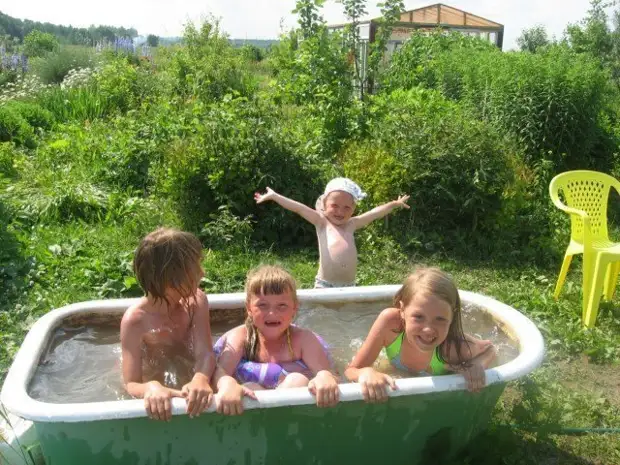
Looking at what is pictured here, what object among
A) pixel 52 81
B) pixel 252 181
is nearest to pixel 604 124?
pixel 252 181

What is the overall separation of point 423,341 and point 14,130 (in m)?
7.62

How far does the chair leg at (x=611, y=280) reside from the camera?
14.6 ft

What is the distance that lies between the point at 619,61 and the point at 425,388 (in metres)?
13.3

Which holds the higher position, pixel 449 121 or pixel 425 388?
pixel 449 121

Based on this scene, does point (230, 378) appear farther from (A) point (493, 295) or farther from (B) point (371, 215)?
(A) point (493, 295)

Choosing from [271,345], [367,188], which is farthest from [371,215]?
[271,345]

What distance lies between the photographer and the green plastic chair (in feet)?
13.5

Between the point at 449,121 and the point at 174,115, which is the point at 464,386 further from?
the point at 174,115

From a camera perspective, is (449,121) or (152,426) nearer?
(152,426)

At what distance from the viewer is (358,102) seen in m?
6.55

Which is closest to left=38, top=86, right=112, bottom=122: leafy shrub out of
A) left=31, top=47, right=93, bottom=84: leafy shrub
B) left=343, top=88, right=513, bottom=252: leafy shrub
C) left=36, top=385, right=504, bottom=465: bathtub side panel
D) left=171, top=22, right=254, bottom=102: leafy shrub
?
left=171, top=22, right=254, bottom=102: leafy shrub

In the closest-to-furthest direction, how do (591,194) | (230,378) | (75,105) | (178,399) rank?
(178,399) → (230,378) → (591,194) → (75,105)

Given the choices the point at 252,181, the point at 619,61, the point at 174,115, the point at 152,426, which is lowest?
the point at 152,426

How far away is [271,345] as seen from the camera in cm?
284
